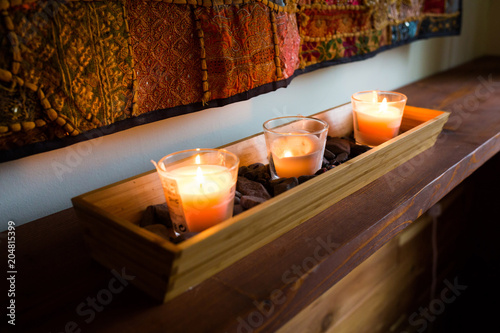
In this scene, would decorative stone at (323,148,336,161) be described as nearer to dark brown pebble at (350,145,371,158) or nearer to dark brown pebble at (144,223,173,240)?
dark brown pebble at (350,145,371,158)

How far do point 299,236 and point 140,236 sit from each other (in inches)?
9.0

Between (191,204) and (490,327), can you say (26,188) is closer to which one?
(191,204)

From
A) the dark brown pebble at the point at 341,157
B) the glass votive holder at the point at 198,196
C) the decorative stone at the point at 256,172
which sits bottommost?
the dark brown pebble at the point at 341,157

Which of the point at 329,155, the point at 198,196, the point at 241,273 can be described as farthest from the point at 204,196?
the point at 329,155

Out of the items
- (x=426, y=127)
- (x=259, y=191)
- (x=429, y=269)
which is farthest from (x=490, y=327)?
(x=259, y=191)

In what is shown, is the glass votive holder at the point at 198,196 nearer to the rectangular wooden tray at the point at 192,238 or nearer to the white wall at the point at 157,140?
the rectangular wooden tray at the point at 192,238

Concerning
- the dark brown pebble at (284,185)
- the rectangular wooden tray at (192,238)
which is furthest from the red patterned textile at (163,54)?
the dark brown pebble at (284,185)

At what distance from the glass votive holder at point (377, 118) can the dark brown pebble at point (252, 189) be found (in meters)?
0.32

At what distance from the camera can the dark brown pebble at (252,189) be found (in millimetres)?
666

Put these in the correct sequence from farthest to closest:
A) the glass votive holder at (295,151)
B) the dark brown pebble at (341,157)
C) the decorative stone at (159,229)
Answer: the dark brown pebble at (341,157)
the glass votive holder at (295,151)
the decorative stone at (159,229)

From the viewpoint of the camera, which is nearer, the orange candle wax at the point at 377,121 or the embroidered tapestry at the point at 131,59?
the embroidered tapestry at the point at 131,59

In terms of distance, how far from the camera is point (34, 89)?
1.80ft

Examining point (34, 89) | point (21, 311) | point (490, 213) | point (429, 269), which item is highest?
point (34, 89)

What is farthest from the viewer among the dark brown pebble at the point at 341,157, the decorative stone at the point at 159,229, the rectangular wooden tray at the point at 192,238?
the dark brown pebble at the point at 341,157
